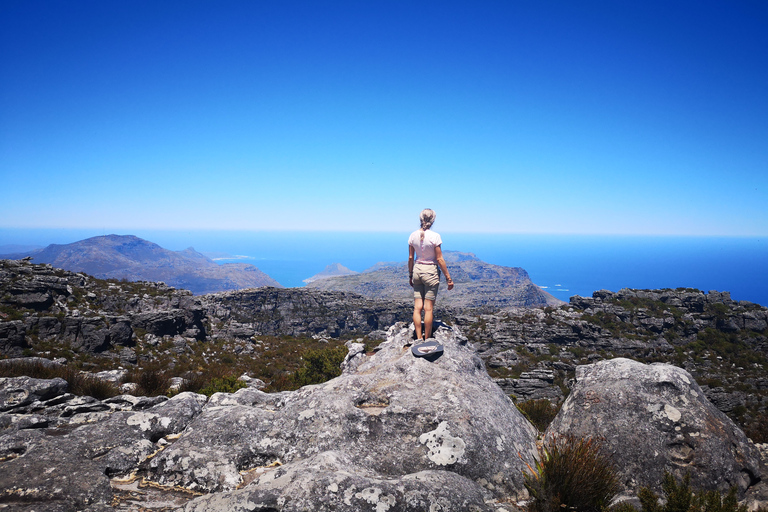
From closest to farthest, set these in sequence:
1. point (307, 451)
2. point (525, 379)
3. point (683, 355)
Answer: point (307, 451) → point (525, 379) → point (683, 355)

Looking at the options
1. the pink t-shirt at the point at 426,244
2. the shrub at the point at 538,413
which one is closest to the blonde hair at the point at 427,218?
the pink t-shirt at the point at 426,244

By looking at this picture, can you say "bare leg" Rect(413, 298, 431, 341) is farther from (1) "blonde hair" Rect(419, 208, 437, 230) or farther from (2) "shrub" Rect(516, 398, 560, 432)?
(2) "shrub" Rect(516, 398, 560, 432)

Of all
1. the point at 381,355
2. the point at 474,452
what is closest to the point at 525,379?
the point at 381,355

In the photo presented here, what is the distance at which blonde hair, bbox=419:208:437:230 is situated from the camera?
830 cm

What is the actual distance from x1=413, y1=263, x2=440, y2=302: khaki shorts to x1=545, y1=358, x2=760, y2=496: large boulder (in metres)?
3.85

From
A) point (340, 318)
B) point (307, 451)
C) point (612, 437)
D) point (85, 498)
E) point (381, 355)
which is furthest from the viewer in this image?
point (340, 318)

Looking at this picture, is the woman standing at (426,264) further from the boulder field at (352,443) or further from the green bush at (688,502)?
the green bush at (688,502)

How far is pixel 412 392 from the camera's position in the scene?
21.5 ft

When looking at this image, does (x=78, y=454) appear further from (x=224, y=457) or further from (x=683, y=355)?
(x=683, y=355)

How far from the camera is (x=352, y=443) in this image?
5668mm

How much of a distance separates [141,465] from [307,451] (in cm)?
260

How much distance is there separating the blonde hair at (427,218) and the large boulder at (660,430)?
16.4 feet

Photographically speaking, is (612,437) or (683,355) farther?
(683,355)

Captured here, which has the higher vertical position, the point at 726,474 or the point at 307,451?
the point at 307,451
